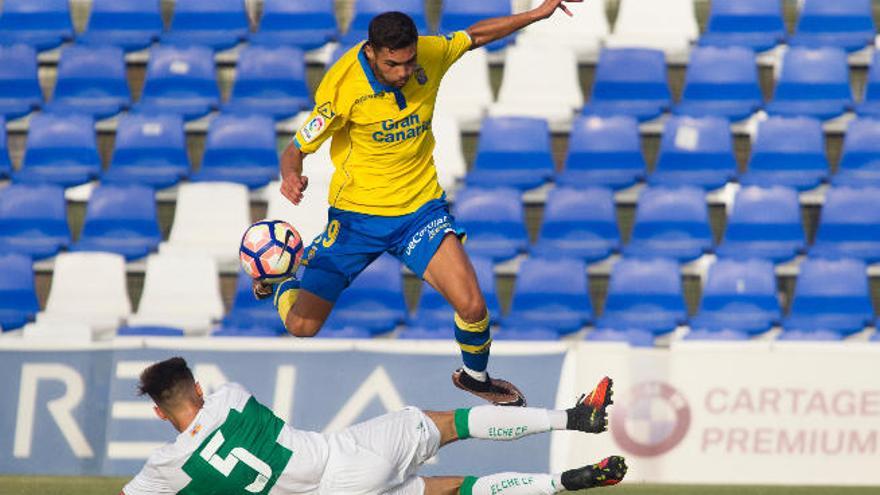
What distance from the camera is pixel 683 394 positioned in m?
9.52

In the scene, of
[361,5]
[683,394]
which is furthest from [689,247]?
[361,5]

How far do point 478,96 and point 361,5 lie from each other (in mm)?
1426

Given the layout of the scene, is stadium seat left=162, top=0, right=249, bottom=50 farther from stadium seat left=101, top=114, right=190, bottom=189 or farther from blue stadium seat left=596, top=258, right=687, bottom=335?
blue stadium seat left=596, top=258, right=687, bottom=335

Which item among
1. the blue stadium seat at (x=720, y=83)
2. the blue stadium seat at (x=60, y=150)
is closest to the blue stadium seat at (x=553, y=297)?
the blue stadium seat at (x=720, y=83)

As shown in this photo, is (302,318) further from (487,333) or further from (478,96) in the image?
(478,96)

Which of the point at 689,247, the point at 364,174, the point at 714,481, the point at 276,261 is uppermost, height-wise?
the point at 364,174

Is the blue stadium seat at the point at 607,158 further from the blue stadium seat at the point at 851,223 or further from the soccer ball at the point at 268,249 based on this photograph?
the soccer ball at the point at 268,249

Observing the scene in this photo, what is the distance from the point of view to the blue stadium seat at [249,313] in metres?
10.7

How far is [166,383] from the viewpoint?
650 centimetres

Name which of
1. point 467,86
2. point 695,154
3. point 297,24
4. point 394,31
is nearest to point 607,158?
point 695,154

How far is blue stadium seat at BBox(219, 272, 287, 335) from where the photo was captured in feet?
35.1

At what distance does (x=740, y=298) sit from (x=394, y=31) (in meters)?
5.06

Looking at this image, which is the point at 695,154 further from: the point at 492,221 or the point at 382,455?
the point at 382,455

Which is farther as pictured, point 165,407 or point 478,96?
point 478,96
